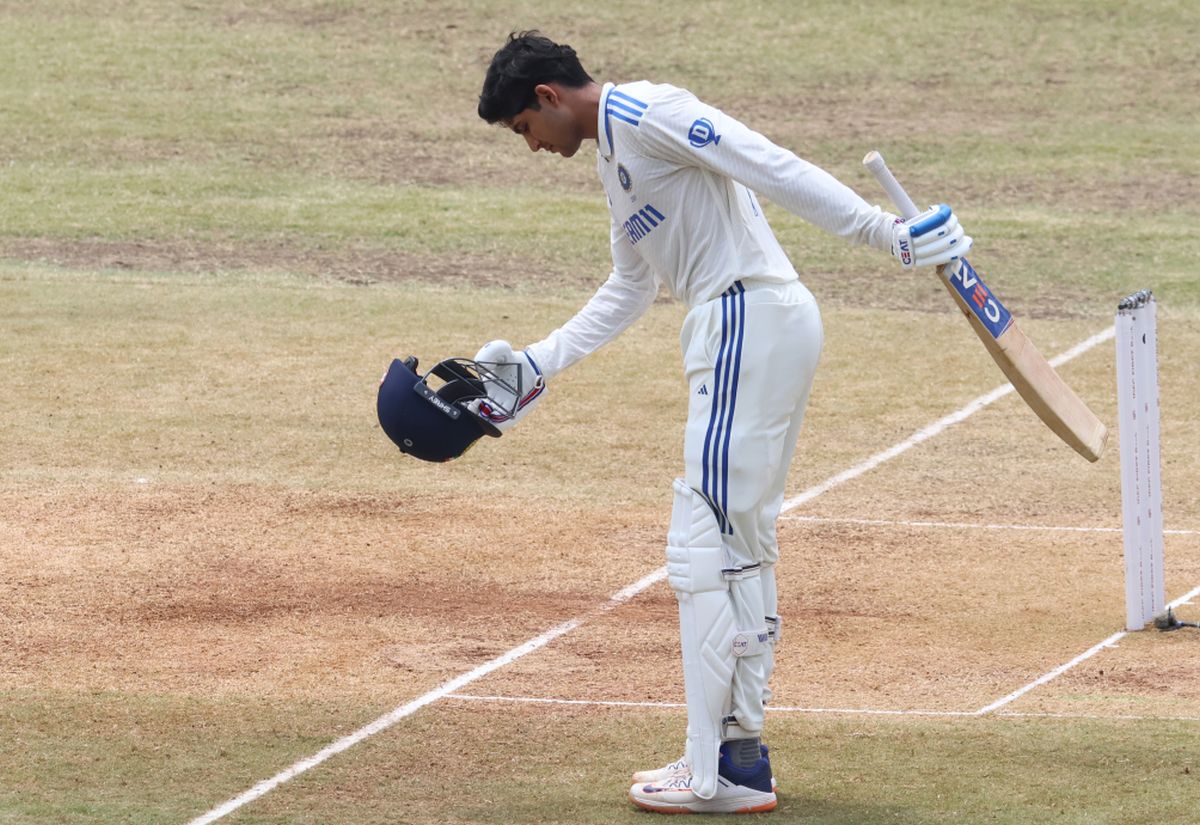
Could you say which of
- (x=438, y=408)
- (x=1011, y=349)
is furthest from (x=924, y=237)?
(x=438, y=408)

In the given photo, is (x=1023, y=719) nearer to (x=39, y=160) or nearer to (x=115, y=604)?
(x=115, y=604)

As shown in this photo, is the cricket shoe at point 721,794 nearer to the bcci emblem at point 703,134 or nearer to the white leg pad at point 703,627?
the white leg pad at point 703,627

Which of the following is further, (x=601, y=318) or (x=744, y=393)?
(x=601, y=318)

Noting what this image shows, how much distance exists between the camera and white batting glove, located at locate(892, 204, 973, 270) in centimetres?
586

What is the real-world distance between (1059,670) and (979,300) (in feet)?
7.52

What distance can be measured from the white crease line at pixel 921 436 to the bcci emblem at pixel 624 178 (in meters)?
4.77

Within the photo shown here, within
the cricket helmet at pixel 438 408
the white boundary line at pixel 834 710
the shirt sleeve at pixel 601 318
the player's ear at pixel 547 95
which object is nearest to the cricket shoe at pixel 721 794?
the white boundary line at pixel 834 710

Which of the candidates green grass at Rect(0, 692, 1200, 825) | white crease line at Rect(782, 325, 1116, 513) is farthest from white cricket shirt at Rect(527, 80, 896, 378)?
white crease line at Rect(782, 325, 1116, 513)

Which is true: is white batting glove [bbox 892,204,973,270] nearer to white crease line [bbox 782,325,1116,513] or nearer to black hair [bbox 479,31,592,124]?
black hair [bbox 479,31,592,124]

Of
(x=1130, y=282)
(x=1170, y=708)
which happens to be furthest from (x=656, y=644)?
(x=1130, y=282)

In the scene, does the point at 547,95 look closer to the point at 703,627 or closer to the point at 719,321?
the point at 719,321

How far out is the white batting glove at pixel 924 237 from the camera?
19.2 ft

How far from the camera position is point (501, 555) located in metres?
9.69

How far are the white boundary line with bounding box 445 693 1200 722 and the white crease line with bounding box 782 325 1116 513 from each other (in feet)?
11.1
